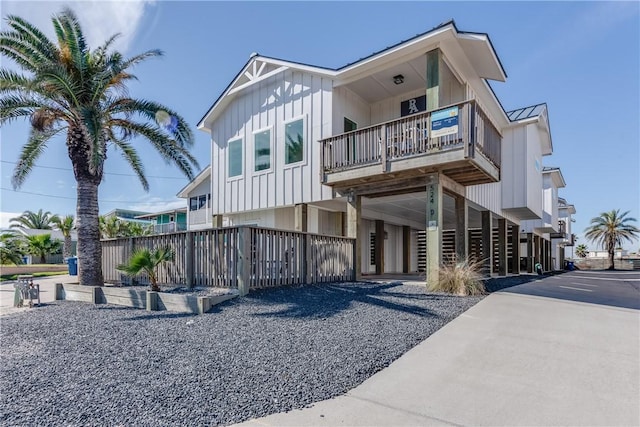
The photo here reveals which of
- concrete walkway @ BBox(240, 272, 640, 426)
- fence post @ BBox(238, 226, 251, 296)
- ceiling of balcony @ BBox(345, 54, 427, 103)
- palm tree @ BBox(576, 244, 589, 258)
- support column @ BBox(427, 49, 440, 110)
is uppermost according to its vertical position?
ceiling of balcony @ BBox(345, 54, 427, 103)

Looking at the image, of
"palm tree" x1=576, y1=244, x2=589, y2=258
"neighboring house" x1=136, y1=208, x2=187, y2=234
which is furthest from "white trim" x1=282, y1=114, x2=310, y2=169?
"palm tree" x1=576, y1=244, x2=589, y2=258

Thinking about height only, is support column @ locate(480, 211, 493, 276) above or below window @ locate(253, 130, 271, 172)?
below

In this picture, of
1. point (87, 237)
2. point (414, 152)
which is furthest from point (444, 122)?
point (87, 237)

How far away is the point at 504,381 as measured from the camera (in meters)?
3.61

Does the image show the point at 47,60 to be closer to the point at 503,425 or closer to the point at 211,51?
the point at 211,51

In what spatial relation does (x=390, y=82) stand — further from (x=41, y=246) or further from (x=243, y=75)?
(x=41, y=246)

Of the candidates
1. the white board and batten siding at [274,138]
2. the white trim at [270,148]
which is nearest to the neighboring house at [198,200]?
the white board and batten siding at [274,138]

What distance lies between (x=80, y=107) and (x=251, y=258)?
572cm

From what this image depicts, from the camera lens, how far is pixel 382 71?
10547mm

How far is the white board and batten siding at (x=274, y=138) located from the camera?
37.9ft

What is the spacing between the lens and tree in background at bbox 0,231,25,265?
23.8 m

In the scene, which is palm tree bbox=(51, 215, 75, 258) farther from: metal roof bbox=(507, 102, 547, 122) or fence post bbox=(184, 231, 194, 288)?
metal roof bbox=(507, 102, 547, 122)

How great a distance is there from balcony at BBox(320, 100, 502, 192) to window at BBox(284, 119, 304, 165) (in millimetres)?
1397

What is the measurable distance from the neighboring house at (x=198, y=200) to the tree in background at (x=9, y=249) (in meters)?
11.9
